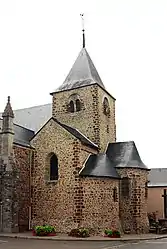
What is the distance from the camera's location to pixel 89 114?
A: 26438mm

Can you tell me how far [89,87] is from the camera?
2694 centimetres

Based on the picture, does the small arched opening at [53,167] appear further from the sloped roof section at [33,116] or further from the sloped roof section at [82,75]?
the sloped roof section at [82,75]

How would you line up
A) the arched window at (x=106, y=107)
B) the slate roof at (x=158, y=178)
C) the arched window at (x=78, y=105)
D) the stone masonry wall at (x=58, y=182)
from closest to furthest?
the stone masonry wall at (x=58, y=182), the arched window at (x=78, y=105), the arched window at (x=106, y=107), the slate roof at (x=158, y=178)

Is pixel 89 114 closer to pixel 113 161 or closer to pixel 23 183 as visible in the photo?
pixel 113 161

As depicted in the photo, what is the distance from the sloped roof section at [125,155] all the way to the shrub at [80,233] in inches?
212

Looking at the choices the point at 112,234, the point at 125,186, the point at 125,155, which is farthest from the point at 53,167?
the point at 112,234

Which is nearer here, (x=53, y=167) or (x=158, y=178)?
(x=53, y=167)

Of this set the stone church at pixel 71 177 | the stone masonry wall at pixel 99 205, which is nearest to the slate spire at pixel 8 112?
the stone church at pixel 71 177

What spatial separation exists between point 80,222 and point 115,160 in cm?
537

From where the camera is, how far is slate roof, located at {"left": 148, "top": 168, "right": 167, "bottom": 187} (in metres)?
40.8

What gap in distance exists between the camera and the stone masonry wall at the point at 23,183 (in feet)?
74.0

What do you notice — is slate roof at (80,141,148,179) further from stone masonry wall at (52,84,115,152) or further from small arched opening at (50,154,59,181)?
small arched opening at (50,154,59,181)

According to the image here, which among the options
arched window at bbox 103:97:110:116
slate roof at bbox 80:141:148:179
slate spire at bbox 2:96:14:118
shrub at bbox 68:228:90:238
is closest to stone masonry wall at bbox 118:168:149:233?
slate roof at bbox 80:141:148:179

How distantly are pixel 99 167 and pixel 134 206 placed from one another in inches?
139
